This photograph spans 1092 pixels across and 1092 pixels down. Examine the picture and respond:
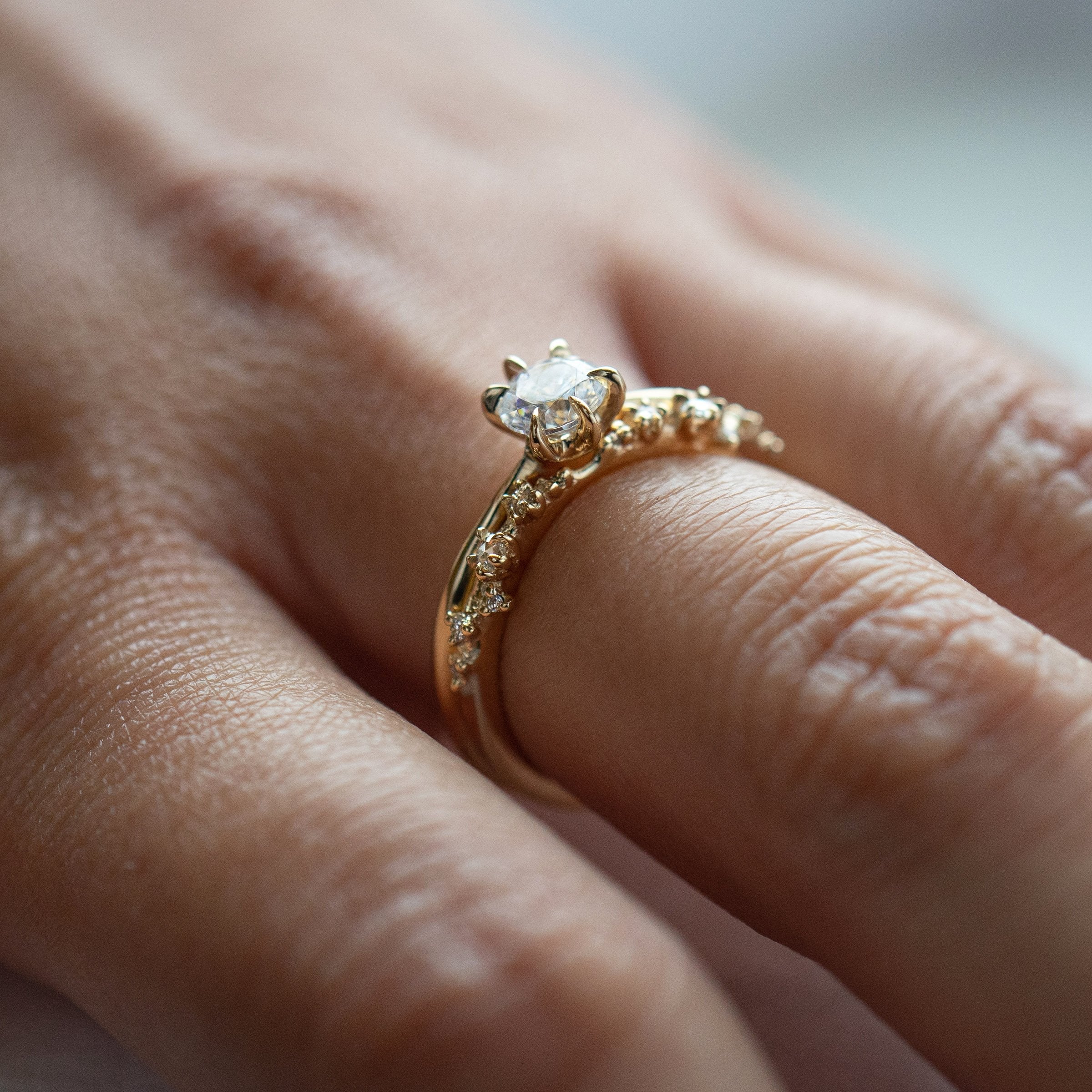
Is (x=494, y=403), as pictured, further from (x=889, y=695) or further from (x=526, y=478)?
(x=889, y=695)

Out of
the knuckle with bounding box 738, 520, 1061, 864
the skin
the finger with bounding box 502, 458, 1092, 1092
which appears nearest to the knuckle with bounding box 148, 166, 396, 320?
the skin

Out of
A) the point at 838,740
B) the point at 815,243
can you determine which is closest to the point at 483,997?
the point at 838,740

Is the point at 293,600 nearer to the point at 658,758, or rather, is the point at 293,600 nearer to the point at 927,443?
the point at 658,758

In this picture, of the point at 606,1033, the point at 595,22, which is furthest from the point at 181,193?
the point at 595,22

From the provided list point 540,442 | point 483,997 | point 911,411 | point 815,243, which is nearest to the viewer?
point 483,997

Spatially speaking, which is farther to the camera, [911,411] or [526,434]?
[911,411]

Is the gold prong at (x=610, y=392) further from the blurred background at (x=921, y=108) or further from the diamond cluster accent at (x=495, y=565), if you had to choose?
the blurred background at (x=921, y=108)

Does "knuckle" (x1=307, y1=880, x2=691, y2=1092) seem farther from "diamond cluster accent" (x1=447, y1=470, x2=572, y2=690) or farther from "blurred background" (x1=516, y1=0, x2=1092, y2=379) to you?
"blurred background" (x1=516, y1=0, x2=1092, y2=379)
